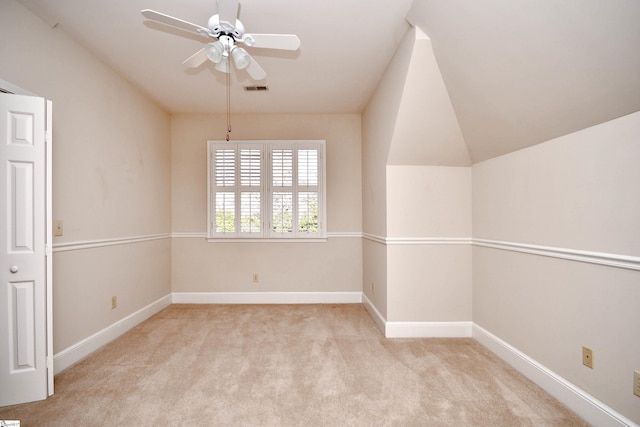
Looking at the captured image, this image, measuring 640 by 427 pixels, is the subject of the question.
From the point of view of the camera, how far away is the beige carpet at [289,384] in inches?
74.2

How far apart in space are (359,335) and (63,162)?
3.06 metres

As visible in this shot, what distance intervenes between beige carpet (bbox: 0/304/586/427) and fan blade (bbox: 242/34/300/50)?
7.63 ft

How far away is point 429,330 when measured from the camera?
3.19m

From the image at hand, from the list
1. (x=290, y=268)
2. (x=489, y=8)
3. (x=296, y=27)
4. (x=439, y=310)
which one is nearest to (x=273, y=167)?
(x=290, y=268)

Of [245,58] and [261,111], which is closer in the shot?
[245,58]

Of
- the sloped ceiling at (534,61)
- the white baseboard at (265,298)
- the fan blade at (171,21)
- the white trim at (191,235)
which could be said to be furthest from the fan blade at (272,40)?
the white baseboard at (265,298)

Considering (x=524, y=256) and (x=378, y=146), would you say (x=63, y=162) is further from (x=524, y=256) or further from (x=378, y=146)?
(x=524, y=256)

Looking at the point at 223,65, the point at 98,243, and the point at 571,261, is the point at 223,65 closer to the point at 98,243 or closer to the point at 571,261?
the point at 98,243

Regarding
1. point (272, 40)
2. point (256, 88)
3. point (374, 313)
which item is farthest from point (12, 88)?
point (374, 313)

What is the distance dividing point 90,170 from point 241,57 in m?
1.85

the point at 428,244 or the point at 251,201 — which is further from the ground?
the point at 251,201

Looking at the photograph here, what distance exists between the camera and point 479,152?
2934 millimetres

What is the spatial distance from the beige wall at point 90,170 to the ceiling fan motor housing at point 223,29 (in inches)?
55.0

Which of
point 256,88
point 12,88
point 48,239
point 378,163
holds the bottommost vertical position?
point 48,239
